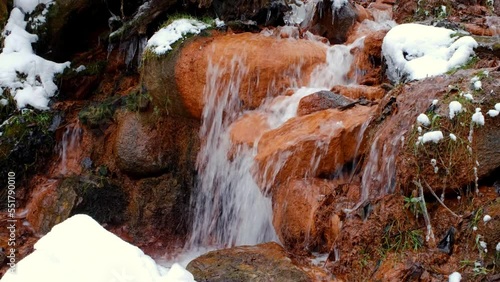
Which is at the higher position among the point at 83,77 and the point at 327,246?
the point at 83,77

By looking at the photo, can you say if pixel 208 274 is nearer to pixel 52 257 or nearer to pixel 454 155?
pixel 52 257

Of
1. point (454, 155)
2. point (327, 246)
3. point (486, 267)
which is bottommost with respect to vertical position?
point (327, 246)

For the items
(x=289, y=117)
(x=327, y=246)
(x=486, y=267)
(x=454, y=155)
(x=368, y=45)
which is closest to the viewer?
(x=486, y=267)

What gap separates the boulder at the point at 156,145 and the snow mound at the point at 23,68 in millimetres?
1637

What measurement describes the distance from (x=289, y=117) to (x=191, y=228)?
1994 millimetres

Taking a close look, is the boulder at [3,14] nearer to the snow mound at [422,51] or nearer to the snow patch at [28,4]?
the snow patch at [28,4]

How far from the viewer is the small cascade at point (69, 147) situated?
23.3 ft

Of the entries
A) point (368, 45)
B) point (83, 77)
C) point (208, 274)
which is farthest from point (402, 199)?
point (83, 77)

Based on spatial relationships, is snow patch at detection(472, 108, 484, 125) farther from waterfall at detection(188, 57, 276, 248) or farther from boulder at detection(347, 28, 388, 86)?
boulder at detection(347, 28, 388, 86)

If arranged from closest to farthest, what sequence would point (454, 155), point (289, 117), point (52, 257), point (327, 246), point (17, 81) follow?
point (52, 257) → point (454, 155) → point (327, 246) → point (289, 117) → point (17, 81)

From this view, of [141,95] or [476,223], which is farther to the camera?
[141,95]

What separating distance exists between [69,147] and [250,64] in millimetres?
2878

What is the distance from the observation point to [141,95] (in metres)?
6.71

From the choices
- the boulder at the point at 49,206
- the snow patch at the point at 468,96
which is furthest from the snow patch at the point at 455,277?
the boulder at the point at 49,206
